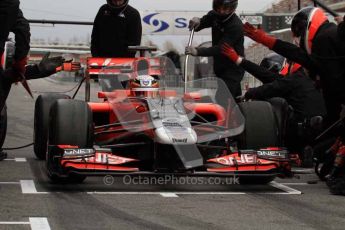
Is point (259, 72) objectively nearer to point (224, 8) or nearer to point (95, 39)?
point (224, 8)

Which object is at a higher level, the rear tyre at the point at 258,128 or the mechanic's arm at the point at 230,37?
the mechanic's arm at the point at 230,37

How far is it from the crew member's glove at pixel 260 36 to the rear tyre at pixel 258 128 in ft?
2.09

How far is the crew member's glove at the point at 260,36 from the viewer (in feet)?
29.3

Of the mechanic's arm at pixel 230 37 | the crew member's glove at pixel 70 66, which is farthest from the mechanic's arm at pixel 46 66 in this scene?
the mechanic's arm at pixel 230 37

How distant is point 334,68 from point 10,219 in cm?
369

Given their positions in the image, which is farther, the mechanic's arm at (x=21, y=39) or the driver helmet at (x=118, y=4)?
the driver helmet at (x=118, y=4)

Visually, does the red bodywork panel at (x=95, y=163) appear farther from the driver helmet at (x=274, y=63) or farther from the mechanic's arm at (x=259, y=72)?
the driver helmet at (x=274, y=63)

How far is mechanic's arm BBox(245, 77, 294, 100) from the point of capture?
33.5ft

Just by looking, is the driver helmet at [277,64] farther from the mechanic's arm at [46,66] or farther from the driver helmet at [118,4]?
the mechanic's arm at [46,66]

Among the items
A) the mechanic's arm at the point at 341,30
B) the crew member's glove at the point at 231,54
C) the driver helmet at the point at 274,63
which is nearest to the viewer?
the mechanic's arm at the point at 341,30

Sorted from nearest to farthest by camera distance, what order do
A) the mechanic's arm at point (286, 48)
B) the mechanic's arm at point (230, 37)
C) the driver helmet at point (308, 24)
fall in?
1. the mechanic's arm at point (286, 48)
2. the driver helmet at point (308, 24)
3. the mechanic's arm at point (230, 37)

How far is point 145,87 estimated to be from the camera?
9.15 metres

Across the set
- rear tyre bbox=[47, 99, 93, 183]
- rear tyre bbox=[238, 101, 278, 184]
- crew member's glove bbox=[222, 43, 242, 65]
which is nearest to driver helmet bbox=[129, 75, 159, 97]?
rear tyre bbox=[47, 99, 93, 183]

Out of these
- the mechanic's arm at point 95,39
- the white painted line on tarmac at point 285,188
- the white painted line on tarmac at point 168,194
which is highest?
the mechanic's arm at point 95,39
